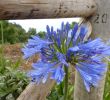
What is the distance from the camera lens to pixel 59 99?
2625 millimetres

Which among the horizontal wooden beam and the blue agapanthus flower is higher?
the horizontal wooden beam

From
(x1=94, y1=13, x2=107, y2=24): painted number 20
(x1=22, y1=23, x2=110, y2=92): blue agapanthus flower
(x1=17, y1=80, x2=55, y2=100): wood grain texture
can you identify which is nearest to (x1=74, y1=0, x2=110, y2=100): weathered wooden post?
(x1=94, y1=13, x2=107, y2=24): painted number 20

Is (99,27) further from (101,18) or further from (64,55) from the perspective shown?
(64,55)

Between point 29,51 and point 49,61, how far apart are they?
0.06 meters

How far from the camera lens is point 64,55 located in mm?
1033

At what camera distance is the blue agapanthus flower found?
3.31ft

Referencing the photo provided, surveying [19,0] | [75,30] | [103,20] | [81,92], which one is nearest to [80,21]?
[103,20]

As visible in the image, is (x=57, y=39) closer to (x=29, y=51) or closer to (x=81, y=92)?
(x=29, y=51)

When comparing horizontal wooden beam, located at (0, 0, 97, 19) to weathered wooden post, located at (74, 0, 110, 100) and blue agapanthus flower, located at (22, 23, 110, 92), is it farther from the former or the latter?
blue agapanthus flower, located at (22, 23, 110, 92)

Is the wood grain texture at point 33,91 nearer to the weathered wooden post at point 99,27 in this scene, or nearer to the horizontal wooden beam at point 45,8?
the weathered wooden post at point 99,27

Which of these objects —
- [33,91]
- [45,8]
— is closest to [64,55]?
[45,8]

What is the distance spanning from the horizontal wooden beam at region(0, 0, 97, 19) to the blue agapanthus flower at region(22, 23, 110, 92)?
0.25 meters

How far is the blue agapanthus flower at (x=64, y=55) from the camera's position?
3.31ft

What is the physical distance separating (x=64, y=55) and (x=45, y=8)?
1.60 feet
